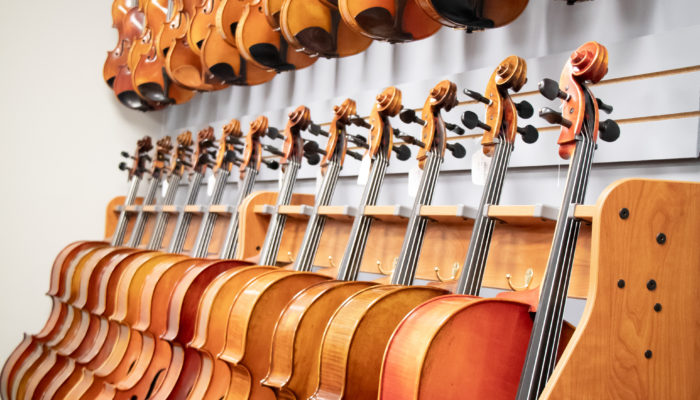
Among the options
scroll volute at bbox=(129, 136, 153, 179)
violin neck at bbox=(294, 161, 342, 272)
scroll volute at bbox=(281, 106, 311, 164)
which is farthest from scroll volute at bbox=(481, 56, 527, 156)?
scroll volute at bbox=(129, 136, 153, 179)

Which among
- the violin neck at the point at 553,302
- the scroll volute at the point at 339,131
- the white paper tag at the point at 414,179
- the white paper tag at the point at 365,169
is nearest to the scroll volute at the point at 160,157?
the scroll volute at the point at 339,131

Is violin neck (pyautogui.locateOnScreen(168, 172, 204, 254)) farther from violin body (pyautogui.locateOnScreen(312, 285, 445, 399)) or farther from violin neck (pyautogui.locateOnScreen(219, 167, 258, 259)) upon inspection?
violin body (pyautogui.locateOnScreen(312, 285, 445, 399))

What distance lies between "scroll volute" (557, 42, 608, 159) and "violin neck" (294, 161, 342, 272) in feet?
3.76

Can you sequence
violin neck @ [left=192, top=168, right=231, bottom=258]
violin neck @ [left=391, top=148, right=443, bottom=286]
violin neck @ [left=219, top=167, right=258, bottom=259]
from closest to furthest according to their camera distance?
violin neck @ [left=391, top=148, right=443, bottom=286], violin neck @ [left=219, top=167, right=258, bottom=259], violin neck @ [left=192, top=168, right=231, bottom=258]

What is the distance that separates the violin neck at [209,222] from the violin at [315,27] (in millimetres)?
929

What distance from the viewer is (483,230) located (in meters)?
1.99

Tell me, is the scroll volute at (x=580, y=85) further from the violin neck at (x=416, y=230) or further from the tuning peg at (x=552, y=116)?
the violin neck at (x=416, y=230)

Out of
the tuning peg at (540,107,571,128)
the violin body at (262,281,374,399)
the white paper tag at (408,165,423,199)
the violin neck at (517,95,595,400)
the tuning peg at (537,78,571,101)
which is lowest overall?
the violin body at (262,281,374,399)

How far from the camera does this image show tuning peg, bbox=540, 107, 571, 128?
1.72 meters

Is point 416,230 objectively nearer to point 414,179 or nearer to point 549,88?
point 414,179

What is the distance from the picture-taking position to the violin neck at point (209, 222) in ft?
11.3

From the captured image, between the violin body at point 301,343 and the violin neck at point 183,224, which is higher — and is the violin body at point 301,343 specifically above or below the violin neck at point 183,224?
below

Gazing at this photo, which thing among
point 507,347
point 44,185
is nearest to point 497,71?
point 507,347

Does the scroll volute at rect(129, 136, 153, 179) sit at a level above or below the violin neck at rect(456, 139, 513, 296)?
above
